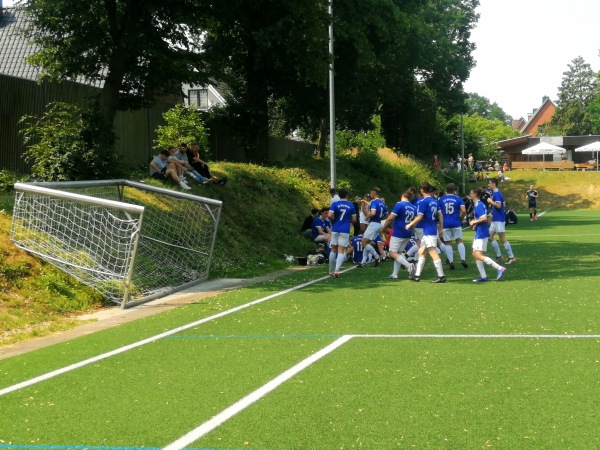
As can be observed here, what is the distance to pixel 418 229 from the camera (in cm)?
2072

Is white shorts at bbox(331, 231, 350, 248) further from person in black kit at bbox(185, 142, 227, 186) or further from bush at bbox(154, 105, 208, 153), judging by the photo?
bush at bbox(154, 105, 208, 153)

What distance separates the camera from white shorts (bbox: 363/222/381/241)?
2166 centimetres

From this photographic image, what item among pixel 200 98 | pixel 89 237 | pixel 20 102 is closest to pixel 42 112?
pixel 20 102

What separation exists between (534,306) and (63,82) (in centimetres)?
1542

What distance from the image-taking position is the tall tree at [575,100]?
151m

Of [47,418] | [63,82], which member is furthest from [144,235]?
[47,418]

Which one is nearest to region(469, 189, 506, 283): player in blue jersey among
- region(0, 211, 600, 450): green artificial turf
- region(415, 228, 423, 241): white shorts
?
region(415, 228, 423, 241): white shorts

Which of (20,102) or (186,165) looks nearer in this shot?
(20,102)

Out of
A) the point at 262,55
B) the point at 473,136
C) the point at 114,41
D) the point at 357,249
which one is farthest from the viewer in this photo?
the point at 473,136

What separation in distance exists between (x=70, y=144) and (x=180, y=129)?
34.6ft

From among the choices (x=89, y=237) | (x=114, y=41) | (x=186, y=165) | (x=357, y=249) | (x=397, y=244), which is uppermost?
(x=114, y=41)

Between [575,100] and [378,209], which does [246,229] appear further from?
[575,100]

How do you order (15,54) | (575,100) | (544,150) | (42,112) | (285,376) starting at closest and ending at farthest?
(285,376) < (42,112) < (15,54) < (544,150) < (575,100)

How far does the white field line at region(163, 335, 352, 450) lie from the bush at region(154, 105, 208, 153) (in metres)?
21.4
